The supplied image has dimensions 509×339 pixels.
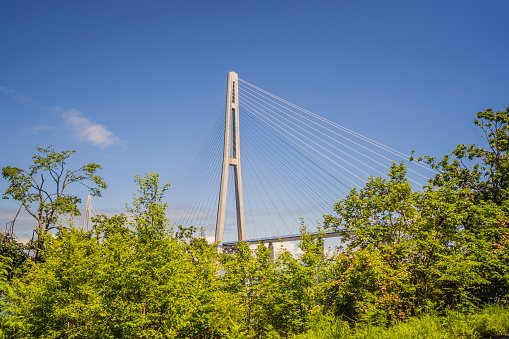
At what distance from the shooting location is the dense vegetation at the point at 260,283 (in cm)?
1070

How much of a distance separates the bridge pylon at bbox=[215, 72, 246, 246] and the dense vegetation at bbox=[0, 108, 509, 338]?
17515 millimetres

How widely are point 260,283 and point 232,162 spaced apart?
70.8 ft

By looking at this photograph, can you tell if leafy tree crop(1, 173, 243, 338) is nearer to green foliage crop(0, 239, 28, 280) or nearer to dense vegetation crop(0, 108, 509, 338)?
dense vegetation crop(0, 108, 509, 338)

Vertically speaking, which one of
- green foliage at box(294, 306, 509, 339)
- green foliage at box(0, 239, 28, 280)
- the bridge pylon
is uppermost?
the bridge pylon

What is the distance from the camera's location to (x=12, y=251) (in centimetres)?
2111

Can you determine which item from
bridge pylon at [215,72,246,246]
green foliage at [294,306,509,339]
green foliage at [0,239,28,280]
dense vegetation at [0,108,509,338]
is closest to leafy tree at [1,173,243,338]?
dense vegetation at [0,108,509,338]

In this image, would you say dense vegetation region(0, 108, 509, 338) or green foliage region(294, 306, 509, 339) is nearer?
green foliage region(294, 306, 509, 339)

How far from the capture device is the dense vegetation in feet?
35.1

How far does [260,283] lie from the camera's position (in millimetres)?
12555

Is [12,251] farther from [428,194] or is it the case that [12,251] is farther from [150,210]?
[428,194]

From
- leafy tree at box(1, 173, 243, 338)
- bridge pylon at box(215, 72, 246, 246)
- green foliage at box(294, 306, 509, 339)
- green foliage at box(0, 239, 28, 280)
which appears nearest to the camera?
green foliage at box(294, 306, 509, 339)

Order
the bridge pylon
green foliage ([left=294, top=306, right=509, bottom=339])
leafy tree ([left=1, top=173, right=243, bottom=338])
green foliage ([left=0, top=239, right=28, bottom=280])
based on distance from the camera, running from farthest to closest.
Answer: the bridge pylon → green foliage ([left=0, top=239, right=28, bottom=280]) → leafy tree ([left=1, top=173, right=243, bottom=338]) → green foliage ([left=294, top=306, right=509, bottom=339])

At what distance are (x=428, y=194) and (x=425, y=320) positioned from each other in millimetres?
6093

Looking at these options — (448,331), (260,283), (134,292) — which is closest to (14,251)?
(134,292)
